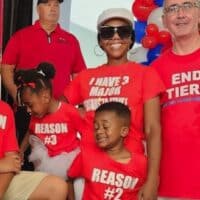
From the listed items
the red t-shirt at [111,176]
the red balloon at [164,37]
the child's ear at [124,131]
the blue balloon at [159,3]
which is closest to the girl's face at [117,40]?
the child's ear at [124,131]

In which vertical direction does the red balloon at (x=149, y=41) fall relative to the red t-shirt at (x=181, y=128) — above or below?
above

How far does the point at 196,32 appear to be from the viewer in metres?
2.14

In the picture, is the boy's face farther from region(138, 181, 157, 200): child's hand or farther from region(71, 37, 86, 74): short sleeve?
region(71, 37, 86, 74): short sleeve

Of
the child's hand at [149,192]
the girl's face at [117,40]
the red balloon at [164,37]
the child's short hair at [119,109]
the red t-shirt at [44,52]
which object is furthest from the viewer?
the red t-shirt at [44,52]

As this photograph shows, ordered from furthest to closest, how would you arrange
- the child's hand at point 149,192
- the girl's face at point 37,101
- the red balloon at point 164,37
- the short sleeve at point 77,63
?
the short sleeve at point 77,63 < the red balloon at point 164,37 < the girl's face at point 37,101 < the child's hand at point 149,192

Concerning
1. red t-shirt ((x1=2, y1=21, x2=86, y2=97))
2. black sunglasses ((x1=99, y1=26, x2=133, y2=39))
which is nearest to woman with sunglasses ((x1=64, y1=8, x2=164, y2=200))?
black sunglasses ((x1=99, y1=26, x2=133, y2=39))

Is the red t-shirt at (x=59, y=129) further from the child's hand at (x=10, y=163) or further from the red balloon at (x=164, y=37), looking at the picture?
the red balloon at (x=164, y=37)

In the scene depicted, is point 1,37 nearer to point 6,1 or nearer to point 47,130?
point 6,1

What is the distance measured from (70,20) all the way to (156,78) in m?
2.18

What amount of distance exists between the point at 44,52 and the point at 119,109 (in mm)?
1226

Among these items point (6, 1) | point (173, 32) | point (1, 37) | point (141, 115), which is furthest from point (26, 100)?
point (6, 1)

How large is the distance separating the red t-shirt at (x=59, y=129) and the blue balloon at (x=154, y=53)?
805 millimetres

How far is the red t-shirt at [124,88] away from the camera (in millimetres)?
2164

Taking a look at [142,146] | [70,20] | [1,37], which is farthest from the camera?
[70,20]
